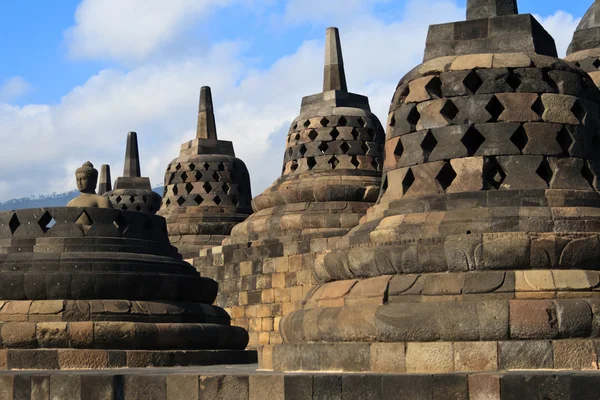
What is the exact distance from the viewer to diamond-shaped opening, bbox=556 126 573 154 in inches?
451

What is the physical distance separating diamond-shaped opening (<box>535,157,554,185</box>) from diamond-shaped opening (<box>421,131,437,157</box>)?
1059mm

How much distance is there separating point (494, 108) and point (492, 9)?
1.33m

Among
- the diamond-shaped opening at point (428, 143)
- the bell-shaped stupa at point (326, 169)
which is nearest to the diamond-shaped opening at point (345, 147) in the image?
the bell-shaped stupa at point (326, 169)

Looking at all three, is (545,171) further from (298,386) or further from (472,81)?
(298,386)

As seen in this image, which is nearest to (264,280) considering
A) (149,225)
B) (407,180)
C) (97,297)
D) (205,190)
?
(149,225)

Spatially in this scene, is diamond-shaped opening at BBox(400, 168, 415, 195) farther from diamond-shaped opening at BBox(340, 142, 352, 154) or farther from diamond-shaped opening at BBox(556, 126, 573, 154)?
diamond-shaped opening at BBox(340, 142, 352, 154)

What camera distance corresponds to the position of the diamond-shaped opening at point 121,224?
1536 centimetres

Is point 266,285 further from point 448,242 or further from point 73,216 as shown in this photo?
point 448,242

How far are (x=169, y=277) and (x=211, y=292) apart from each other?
1144 millimetres

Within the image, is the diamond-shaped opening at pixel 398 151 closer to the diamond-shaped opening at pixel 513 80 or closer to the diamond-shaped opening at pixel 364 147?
the diamond-shaped opening at pixel 513 80

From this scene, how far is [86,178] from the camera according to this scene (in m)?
16.3

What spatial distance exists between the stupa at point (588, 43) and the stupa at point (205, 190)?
37.6 feet

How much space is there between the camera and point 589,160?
11.6 meters

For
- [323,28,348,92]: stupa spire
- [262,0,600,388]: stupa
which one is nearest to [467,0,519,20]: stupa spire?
[262,0,600,388]: stupa
